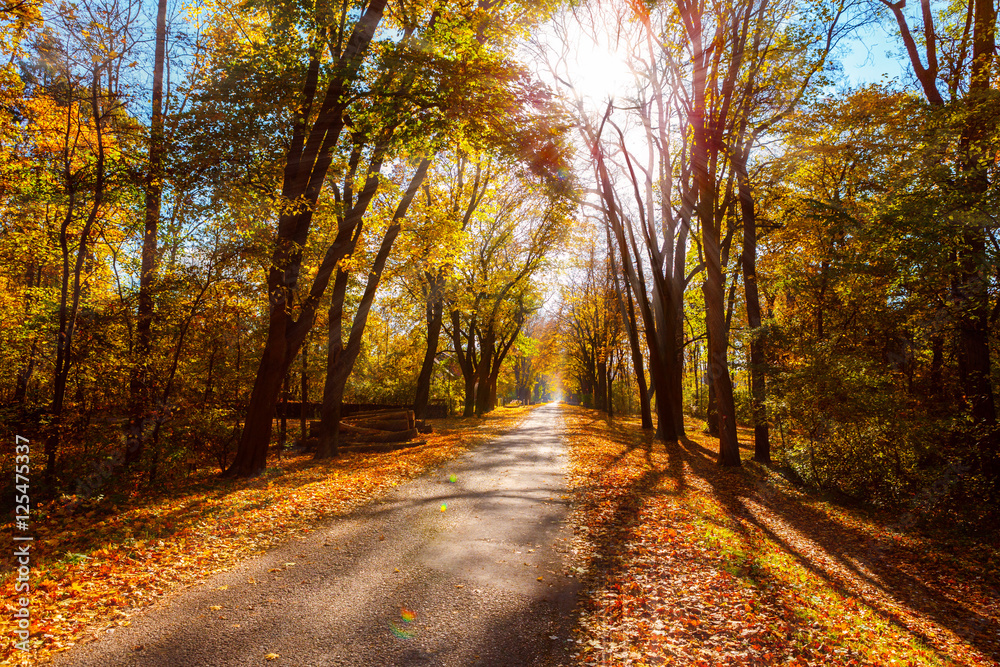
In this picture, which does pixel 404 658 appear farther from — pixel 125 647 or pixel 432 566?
pixel 125 647

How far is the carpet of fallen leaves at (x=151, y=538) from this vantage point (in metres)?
4.18

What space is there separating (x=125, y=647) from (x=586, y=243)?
89.9ft

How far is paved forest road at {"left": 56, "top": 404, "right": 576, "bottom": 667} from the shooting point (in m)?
3.82

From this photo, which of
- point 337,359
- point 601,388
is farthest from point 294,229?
point 601,388

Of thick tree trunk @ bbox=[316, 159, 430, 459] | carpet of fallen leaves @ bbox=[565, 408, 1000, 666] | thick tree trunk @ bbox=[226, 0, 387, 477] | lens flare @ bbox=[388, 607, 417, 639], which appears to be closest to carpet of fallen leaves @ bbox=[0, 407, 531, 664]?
thick tree trunk @ bbox=[226, 0, 387, 477]

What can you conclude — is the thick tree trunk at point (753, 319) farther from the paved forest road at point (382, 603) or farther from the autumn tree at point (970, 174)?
the paved forest road at point (382, 603)

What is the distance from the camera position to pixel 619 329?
34219 mm

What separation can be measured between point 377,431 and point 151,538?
10783 mm

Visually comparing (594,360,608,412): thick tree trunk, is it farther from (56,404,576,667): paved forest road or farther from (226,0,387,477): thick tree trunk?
(56,404,576,667): paved forest road

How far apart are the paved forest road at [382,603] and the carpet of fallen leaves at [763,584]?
604mm

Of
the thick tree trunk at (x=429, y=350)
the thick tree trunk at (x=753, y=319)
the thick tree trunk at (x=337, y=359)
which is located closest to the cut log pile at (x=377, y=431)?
the thick tree trunk at (x=337, y=359)

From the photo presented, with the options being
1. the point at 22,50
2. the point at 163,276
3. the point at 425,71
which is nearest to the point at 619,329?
the point at 425,71

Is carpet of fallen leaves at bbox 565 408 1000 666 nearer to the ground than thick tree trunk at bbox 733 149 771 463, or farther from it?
nearer to the ground

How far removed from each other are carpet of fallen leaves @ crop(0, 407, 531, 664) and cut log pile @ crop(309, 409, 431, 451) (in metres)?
4.97
